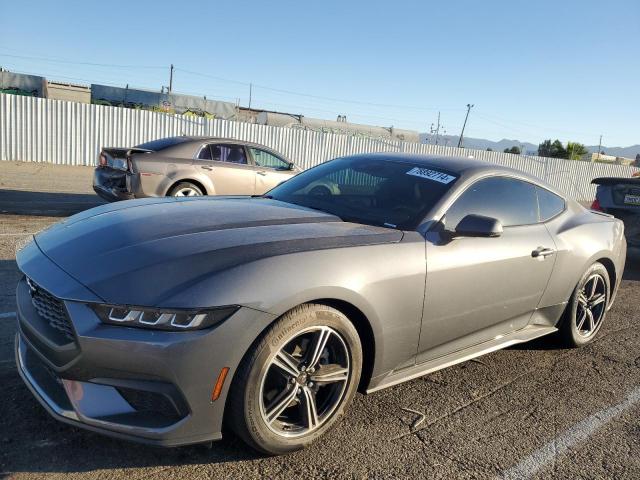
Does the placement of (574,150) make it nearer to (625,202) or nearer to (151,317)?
(625,202)

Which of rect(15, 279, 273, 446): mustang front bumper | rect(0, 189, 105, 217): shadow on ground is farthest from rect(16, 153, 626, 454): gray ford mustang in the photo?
rect(0, 189, 105, 217): shadow on ground

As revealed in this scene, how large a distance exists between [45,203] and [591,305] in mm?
9250

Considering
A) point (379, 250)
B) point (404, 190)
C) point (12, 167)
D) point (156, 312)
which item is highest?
point (404, 190)

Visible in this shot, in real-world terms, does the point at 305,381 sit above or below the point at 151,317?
below

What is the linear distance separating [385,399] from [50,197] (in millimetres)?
9562

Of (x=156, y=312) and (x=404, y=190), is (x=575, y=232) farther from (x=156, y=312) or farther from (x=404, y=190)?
(x=156, y=312)

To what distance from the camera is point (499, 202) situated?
3.78m

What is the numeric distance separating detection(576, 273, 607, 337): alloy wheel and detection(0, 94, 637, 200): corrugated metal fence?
17.3 m

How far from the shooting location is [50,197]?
10562 mm

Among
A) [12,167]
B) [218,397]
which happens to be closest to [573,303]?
[218,397]

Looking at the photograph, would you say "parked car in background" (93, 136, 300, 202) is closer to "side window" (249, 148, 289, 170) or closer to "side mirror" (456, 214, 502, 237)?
"side window" (249, 148, 289, 170)

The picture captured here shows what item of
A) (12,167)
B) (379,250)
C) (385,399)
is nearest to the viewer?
(379,250)

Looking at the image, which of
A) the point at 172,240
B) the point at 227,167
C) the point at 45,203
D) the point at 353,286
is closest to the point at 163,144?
the point at 227,167

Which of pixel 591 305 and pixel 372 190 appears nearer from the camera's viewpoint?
pixel 372 190
